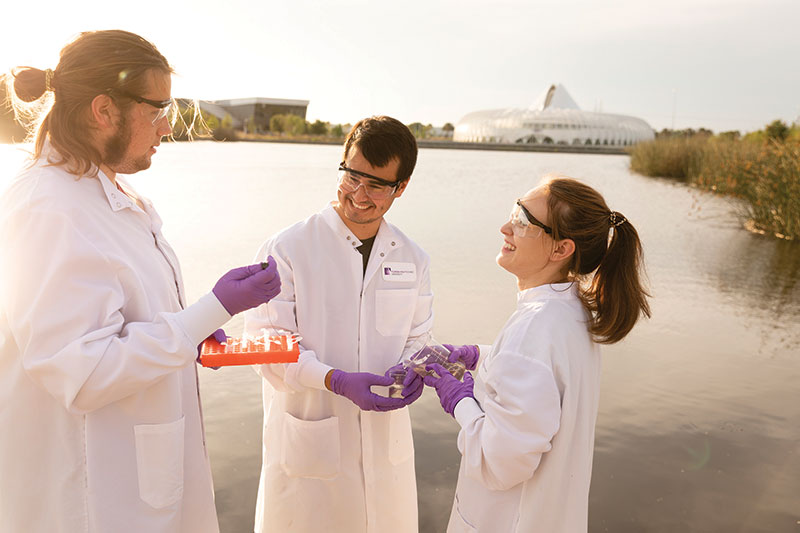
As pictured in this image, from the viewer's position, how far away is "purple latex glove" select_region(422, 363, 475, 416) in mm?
1937

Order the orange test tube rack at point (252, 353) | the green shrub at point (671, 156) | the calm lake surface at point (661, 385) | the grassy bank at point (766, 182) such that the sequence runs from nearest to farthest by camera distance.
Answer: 1. the orange test tube rack at point (252, 353)
2. the calm lake surface at point (661, 385)
3. the grassy bank at point (766, 182)
4. the green shrub at point (671, 156)

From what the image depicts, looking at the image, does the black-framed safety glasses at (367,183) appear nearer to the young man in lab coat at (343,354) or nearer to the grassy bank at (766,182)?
the young man in lab coat at (343,354)

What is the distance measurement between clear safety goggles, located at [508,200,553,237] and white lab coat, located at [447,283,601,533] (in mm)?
190

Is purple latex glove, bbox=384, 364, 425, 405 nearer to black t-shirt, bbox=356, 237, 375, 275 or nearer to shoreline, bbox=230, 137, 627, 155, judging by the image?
black t-shirt, bbox=356, 237, 375, 275

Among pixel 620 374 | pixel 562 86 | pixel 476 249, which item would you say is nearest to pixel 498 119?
pixel 562 86

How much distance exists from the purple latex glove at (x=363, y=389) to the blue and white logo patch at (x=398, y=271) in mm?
441

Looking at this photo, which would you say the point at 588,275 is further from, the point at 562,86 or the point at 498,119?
the point at 562,86

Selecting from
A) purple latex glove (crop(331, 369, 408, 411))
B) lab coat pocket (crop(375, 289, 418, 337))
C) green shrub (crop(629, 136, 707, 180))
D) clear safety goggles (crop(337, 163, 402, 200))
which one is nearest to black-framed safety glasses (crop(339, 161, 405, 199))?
clear safety goggles (crop(337, 163, 402, 200))

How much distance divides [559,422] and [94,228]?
4.59 feet

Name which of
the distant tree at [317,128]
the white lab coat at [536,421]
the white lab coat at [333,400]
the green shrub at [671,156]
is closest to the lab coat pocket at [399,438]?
the white lab coat at [333,400]

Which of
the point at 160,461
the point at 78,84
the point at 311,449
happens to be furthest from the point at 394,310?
the point at 78,84

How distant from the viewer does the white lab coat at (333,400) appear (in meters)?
2.34

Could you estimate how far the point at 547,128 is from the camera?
268 ft

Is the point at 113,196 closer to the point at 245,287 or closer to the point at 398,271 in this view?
the point at 245,287
